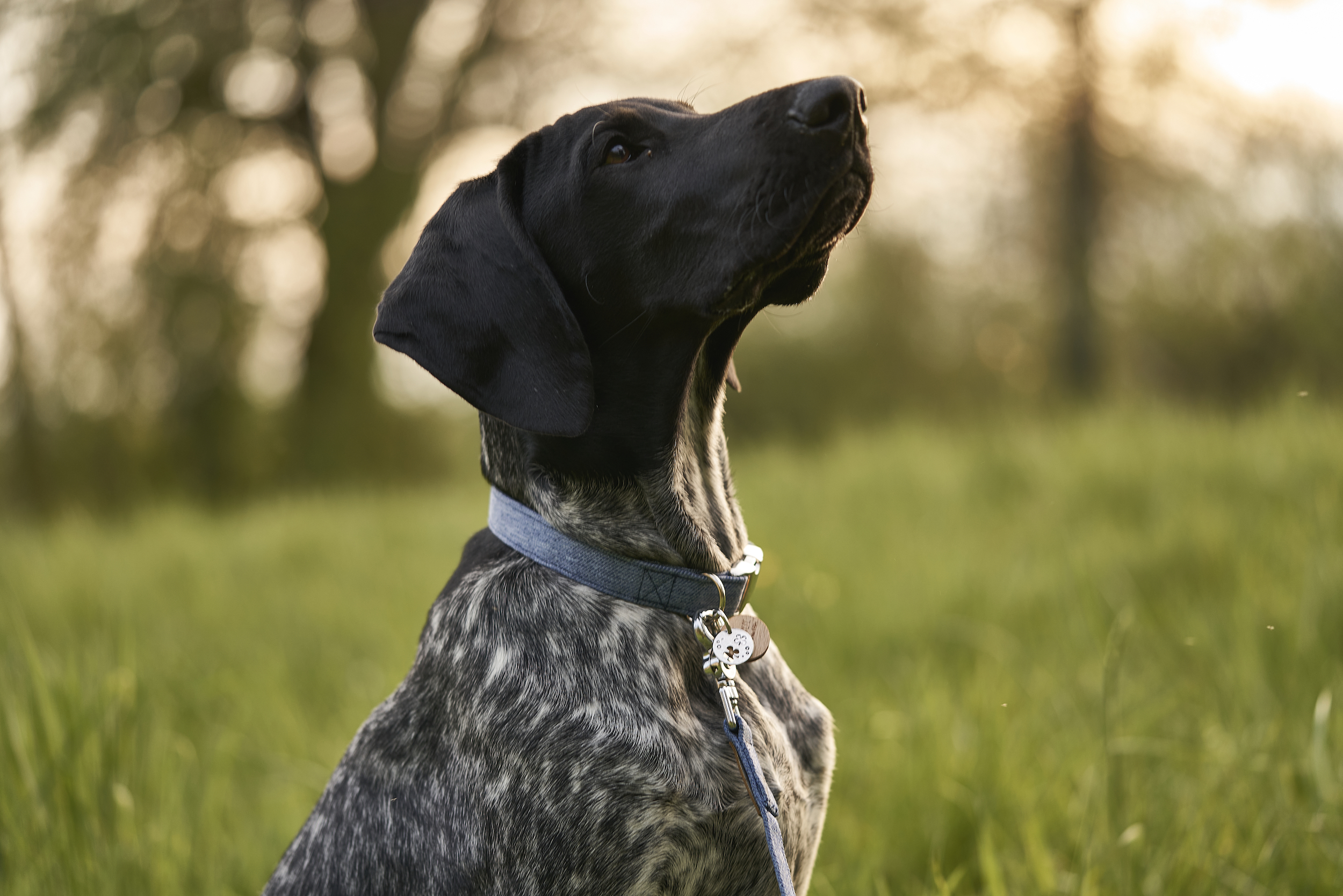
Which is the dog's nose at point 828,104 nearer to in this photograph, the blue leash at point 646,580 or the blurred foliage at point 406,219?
the blue leash at point 646,580

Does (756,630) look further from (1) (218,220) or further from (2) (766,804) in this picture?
(1) (218,220)

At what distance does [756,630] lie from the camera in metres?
2.21

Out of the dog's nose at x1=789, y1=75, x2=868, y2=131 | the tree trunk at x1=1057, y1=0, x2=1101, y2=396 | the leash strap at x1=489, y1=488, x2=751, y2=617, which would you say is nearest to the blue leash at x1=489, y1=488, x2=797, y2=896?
the leash strap at x1=489, y1=488, x2=751, y2=617

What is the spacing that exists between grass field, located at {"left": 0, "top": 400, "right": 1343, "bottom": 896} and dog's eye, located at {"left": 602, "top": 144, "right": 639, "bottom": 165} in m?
1.74

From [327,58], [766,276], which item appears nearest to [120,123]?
[327,58]

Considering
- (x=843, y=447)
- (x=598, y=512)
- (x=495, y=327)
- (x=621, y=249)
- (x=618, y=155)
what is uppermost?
(x=618, y=155)

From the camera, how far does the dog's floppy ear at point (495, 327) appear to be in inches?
86.0

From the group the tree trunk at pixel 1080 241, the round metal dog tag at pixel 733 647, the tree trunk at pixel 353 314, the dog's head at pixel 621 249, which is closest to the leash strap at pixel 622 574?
the round metal dog tag at pixel 733 647

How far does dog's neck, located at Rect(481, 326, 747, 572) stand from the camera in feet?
7.73

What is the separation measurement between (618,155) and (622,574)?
3.42 feet

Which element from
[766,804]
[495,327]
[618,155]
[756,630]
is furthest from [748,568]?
[618,155]

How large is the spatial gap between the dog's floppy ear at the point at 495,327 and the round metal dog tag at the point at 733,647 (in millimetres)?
539

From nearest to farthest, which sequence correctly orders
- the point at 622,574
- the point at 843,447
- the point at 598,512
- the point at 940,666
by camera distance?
1. the point at 622,574
2. the point at 598,512
3. the point at 940,666
4. the point at 843,447

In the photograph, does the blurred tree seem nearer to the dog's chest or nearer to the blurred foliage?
the blurred foliage
